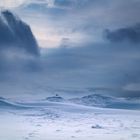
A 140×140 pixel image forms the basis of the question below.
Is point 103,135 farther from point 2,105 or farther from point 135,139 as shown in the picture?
point 2,105

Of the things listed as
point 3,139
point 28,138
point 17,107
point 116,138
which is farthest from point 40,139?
point 17,107

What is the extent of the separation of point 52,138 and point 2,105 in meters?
128

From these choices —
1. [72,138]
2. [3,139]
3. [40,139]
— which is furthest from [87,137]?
[3,139]

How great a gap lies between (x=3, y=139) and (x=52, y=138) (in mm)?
7859

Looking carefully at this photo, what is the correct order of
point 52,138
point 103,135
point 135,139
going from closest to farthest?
point 135,139 → point 52,138 → point 103,135

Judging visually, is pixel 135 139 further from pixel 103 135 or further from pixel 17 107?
pixel 17 107

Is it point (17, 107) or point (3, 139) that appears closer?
point (3, 139)

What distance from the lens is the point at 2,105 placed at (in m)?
185

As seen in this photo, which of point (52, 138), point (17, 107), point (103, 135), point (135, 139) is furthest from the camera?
point (17, 107)

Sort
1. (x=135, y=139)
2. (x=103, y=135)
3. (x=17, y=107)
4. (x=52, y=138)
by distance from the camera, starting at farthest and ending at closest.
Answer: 1. (x=17, y=107)
2. (x=103, y=135)
3. (x=52, y=138)
4. (x=135, y=139)

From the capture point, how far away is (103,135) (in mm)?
64750

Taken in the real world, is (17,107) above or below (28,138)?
above

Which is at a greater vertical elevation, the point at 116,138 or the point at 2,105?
the point at 2,105

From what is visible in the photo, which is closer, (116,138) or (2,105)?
(116,138)
